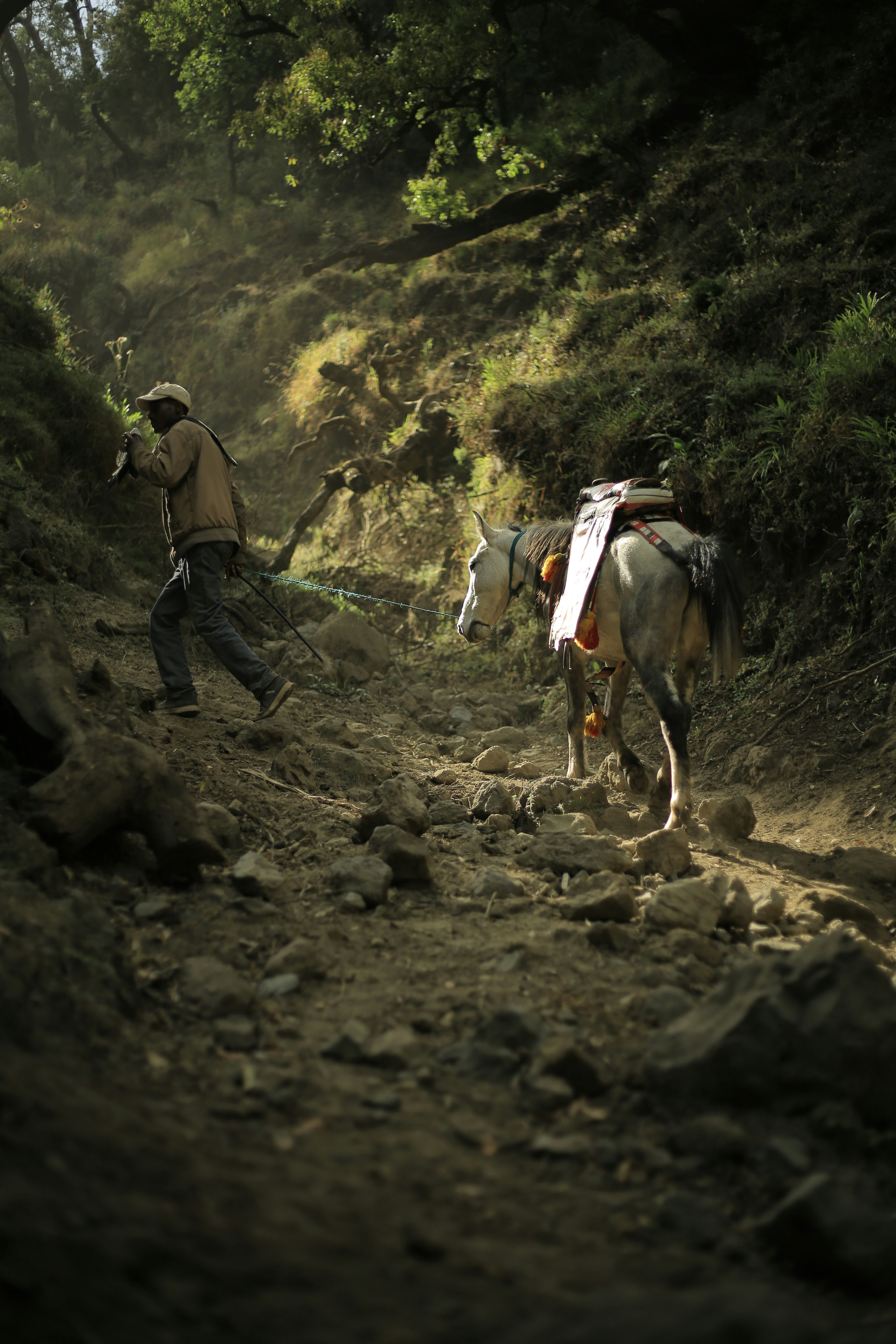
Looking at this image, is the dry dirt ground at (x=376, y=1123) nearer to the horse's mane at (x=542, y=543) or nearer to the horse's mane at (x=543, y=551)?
the horse's mane at (x=543, y=551)

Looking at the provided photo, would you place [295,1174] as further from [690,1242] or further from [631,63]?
[631,63]

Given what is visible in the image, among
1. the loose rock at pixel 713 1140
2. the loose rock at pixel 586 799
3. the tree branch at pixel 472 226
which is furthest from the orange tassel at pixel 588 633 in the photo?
the tree branch at pixel 472 226

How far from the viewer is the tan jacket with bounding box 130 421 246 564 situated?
17.6ft

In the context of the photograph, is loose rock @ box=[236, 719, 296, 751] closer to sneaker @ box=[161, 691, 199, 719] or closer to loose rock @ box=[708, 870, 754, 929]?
sneaker @ box=[161, 691, 199, 719]

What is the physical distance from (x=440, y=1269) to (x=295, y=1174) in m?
0.38

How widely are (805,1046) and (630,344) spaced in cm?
829

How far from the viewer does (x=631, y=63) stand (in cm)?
1480

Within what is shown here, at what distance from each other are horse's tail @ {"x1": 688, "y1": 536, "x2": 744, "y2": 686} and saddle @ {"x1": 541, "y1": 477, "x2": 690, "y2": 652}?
0.21 meters

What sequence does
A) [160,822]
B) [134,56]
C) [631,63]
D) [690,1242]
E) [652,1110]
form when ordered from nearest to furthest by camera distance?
[690,1242]
[652,1110]
[160,822]
[631,63]
[134,56]

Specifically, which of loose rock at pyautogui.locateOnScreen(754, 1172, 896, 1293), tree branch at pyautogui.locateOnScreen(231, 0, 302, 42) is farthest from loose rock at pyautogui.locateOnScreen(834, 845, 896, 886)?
tree branch at pyautogui.locateOnScreen(231, 0, 302, 42)

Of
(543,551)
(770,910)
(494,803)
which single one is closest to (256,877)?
(494,803)

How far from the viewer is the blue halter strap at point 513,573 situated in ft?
22.2

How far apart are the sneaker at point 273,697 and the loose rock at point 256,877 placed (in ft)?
6.69

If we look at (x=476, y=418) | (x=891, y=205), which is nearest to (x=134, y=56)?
(x=476, y=418)
